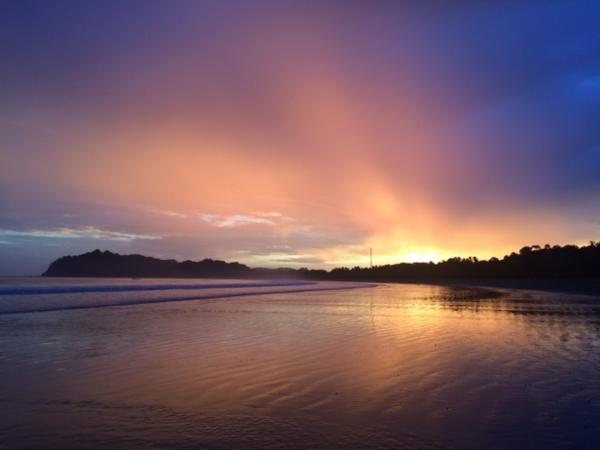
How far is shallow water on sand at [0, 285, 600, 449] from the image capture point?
19.9ft

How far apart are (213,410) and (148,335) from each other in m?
9.39

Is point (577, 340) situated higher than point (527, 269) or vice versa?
point (527, 269)

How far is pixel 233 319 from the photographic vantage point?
70.4 ft

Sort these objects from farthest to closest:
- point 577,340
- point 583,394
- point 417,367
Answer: point 577,340
point 417,367
point 583,394

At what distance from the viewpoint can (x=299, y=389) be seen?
8.51m

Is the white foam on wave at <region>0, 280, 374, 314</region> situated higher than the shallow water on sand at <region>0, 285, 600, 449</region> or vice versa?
the white foam on wave at <region>0, 280, 374, 314</region>

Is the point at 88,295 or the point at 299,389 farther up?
the point at 88,295

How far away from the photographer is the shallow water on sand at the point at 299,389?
6.05 m

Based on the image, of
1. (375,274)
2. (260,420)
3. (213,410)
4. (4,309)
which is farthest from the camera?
(375,274)

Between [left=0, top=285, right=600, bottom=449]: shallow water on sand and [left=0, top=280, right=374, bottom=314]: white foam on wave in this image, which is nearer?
[left=0, top=285, right=600, bottom=449]: shallow water on sand

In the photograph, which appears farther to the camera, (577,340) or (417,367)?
(577,340)

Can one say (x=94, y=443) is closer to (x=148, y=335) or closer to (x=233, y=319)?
(x=148, y=335)

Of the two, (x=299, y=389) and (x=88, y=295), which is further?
(x=88, y=295)

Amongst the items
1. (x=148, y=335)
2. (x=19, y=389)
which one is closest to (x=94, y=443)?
(x=19, y=389)
